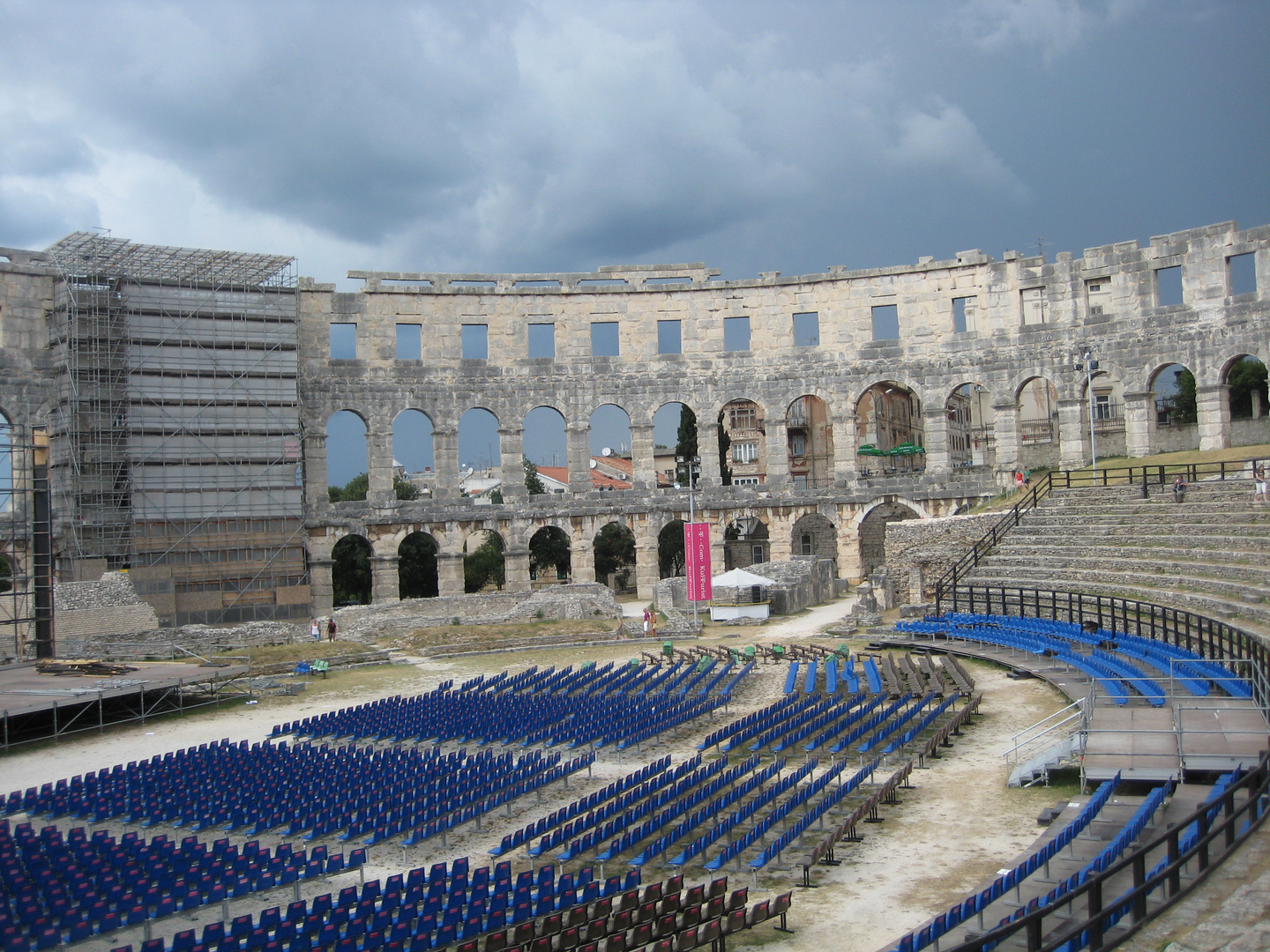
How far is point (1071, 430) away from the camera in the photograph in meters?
38.3

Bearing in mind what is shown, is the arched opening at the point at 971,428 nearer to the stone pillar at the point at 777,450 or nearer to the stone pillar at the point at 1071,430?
the stone pillar at the point at 1071,430

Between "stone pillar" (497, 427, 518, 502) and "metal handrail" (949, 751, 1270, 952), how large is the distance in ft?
110

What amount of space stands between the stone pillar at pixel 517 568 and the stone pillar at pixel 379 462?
5.27m

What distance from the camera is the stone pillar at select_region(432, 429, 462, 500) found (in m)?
40.9

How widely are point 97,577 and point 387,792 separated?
24.3m

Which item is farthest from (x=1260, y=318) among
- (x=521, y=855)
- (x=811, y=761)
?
(x=521, y=855)

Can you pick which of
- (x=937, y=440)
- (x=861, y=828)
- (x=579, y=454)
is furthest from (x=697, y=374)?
(x=861, y=828)

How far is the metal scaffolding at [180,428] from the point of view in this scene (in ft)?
113

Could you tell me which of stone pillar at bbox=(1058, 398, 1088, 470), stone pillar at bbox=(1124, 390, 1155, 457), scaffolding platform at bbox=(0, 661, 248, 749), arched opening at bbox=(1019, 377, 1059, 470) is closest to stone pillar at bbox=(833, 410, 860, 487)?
arched opening at bbox=(1019, 377, 1059, 470)

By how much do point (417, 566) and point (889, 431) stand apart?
30362 millimetres

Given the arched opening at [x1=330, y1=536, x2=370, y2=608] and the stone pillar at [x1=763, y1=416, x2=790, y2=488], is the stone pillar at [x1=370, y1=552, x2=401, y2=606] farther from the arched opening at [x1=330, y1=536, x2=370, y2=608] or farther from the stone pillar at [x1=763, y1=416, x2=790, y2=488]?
the stone pillar at [x1=763, y1=416, x2=790, y2=488]

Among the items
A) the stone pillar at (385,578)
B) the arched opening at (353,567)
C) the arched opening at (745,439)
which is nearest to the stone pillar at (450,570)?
the stone pillar at (385,578)

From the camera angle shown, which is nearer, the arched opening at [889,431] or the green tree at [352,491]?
the arched opening at [889,431]

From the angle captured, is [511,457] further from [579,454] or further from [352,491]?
[352,491]
